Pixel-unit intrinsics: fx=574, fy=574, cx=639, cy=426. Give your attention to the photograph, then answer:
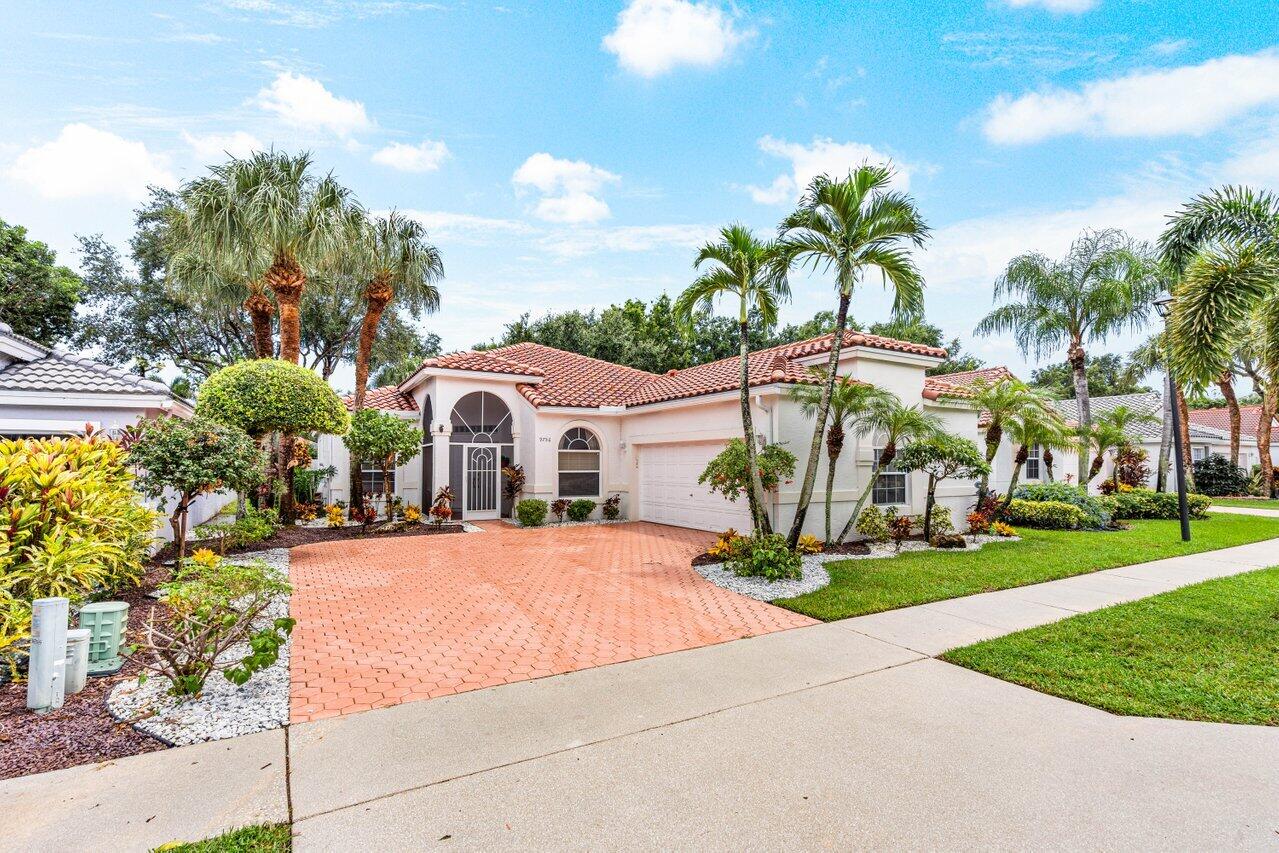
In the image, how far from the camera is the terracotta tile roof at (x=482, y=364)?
57.2 ft

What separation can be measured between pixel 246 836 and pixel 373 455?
12.4 metres

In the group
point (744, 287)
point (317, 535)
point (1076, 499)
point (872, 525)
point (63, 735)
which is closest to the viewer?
point (63, 735)

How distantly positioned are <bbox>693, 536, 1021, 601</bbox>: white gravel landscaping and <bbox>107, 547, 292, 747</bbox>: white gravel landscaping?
6.18 m

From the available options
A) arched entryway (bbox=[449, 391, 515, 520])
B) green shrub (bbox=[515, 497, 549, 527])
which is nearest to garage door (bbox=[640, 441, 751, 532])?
green shrub (bbox=[515, 497, 549, 527])

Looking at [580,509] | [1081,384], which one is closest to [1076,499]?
[1081,384]

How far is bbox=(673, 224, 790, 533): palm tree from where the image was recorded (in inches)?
392

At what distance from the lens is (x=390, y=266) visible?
1684 cm

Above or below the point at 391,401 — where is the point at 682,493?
below

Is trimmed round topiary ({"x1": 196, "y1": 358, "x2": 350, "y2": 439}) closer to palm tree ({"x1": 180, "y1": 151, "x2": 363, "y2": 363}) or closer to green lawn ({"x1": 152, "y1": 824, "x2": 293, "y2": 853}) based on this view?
palm tree ({"x1": 180, "y1": 151, "x2": 363, "y2": 363})

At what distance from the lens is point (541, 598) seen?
869 cm

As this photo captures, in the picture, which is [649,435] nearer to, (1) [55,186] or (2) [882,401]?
(2) [882,401]

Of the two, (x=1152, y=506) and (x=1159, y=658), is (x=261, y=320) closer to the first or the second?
(x=1159, y=658)

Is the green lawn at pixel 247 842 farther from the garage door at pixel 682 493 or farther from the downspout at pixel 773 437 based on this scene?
the garage door at pixel 682 493

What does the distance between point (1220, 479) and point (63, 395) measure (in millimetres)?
42473
